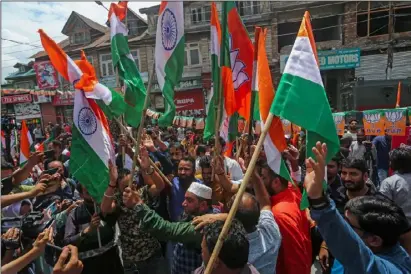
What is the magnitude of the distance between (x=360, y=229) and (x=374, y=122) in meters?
7.14

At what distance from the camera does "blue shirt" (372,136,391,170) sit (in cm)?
676

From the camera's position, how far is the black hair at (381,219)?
1.69 m

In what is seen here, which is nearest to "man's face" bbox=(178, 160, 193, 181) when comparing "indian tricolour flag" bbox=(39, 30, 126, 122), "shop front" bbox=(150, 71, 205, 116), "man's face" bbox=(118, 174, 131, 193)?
"man's face" bbox=(118, 174, 131, 193)

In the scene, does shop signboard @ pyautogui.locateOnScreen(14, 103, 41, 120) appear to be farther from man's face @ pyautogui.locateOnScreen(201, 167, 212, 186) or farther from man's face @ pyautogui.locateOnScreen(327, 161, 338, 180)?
man's face @ pyautogui.locateOnScreen(327, 161, 338, 180)

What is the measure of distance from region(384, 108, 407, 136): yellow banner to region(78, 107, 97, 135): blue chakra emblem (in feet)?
22.6

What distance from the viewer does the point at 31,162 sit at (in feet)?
10.1

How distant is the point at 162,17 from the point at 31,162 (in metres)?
1.76

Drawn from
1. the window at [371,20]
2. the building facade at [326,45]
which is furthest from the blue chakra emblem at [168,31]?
the window at [371,20]

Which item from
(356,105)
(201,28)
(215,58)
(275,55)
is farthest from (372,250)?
(201,28)

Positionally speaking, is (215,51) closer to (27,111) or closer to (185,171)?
(185,171)

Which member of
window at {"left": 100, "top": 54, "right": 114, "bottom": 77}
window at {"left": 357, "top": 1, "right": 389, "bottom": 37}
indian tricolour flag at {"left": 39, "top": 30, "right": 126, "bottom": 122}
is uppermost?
window at {"left": 357, "top": 1, "right": 389, "bottom": 37}

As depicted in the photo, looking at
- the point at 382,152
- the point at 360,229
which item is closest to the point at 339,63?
the point at 382,152

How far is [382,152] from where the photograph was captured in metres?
6.92

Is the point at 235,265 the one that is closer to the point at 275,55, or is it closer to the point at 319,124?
the point at 319,124
